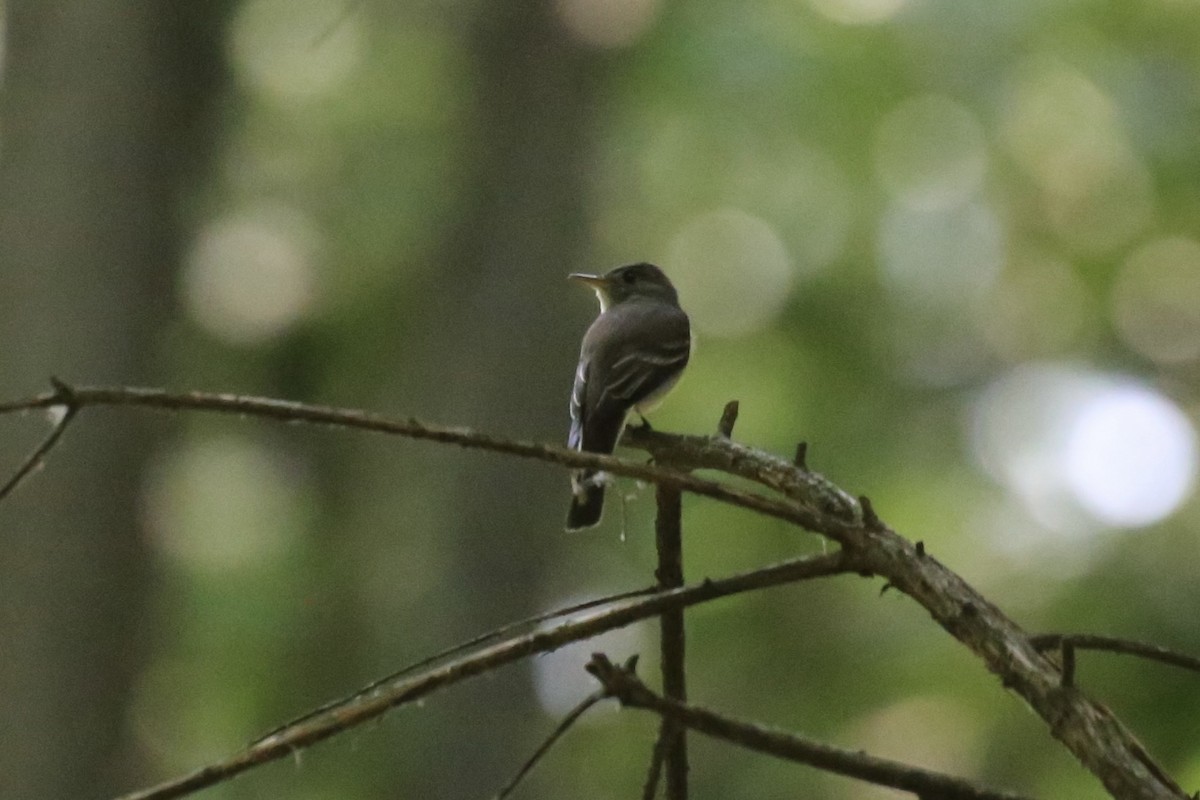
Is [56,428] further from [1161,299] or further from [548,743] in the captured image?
[1161,299]

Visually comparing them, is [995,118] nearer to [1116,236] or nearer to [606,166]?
[1116,236]

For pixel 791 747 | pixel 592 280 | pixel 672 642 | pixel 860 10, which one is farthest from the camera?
pixel 860 10

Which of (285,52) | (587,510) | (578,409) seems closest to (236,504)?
(285,52)

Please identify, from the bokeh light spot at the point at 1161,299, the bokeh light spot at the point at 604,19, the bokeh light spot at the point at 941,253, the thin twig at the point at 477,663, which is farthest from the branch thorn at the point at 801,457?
the bokeh light spot at the point at 941,253

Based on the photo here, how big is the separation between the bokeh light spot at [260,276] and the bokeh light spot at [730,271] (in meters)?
2.59

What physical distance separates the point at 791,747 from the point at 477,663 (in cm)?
24

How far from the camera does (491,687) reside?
776 cm

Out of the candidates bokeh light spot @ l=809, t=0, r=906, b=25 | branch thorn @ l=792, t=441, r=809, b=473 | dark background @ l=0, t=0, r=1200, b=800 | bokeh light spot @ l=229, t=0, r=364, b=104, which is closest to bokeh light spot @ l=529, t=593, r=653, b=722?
dark background @ l=0, t=0, r=1200, b=800

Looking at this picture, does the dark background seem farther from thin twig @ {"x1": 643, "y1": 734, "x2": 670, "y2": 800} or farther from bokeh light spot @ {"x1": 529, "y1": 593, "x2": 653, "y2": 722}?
thin twig @ {"x1": 643, "y1": 734, "x2": 670, "y2": 800}

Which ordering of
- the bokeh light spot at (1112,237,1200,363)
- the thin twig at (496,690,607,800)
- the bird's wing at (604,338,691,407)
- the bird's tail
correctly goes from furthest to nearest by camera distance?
the bokeh light spot at (1112,237,1200,363)
the bird's wing at (604,338,691,407)
the bird's tail
the thin twig at (496,690,607,800)

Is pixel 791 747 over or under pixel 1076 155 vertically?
under

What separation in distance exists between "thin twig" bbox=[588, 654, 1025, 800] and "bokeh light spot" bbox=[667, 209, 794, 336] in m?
9.70

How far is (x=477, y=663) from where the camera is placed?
119 centimetres

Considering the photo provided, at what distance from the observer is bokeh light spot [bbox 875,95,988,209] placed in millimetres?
11158
